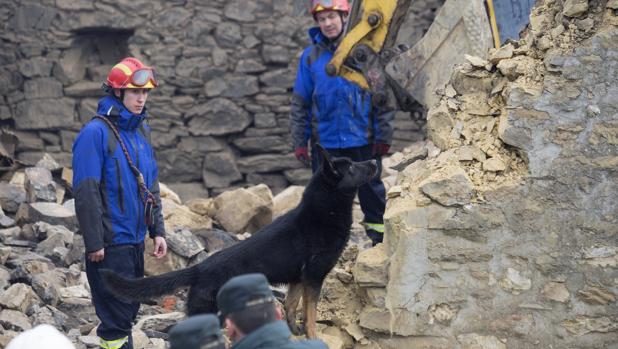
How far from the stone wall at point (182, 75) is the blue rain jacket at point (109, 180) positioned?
6.93 metres

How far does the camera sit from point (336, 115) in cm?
898

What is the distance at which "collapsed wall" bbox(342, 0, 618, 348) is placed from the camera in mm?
6633

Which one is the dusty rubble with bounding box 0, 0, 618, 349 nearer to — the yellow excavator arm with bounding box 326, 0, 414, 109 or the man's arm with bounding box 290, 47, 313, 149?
the yellow excavator arm with bounding box 326, 0, 414, 109

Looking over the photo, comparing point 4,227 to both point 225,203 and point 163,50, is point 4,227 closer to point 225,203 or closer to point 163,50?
point 225,203

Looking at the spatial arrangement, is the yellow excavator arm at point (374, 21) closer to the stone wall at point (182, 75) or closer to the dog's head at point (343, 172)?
the dog's head at point (343, 172)

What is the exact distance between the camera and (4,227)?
10.5 m

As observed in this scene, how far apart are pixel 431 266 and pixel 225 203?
15.8 ft

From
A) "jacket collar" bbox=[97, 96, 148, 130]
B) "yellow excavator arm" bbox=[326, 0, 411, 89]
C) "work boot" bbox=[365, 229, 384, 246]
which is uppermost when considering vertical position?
"yellow excavator arm" bbox=[326, 0, 411, 89]

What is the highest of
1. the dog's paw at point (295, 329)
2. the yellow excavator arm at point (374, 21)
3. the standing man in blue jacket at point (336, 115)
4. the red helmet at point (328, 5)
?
the red helmet at point (328, 5)

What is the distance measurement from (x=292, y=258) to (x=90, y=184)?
1.20 metres

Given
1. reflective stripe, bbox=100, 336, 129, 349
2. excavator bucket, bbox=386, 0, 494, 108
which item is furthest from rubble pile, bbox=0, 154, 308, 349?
excavator bucket, bbox=386, 0, 494, 108

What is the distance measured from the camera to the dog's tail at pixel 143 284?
6.61m

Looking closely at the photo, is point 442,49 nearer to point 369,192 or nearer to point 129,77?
point 369,192

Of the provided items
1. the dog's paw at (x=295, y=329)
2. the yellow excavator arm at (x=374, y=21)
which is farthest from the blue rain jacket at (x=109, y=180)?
the yellow excavator arm at (x=374, y=21)
